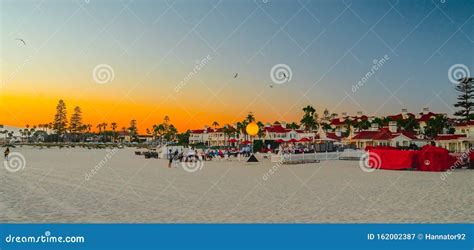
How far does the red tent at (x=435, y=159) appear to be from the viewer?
22406 millimetres

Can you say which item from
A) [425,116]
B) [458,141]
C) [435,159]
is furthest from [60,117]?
[435,159]

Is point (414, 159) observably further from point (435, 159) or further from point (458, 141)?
point (458, 141)

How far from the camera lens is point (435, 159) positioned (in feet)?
74.3

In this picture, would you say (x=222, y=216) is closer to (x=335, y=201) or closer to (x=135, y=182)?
(x=335, y=201)

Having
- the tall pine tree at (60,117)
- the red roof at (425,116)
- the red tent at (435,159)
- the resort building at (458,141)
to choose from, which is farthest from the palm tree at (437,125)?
the tall pine tree at (60,117)

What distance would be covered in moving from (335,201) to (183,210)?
414 centimetres

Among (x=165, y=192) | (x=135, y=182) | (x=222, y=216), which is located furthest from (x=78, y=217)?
(x=135, y=182)

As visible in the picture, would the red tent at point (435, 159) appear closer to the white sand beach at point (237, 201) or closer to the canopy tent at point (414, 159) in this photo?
the canopy tent at point (414, 159)

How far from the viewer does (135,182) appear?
16.4 m

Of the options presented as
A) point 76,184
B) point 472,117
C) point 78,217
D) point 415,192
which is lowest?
point 78,217

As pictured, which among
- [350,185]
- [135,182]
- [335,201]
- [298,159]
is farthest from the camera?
[298,159]

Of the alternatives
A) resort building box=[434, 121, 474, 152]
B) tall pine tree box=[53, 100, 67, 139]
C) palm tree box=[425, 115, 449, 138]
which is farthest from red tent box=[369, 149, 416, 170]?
tall pine tree box=[53, 100, 67, 139]

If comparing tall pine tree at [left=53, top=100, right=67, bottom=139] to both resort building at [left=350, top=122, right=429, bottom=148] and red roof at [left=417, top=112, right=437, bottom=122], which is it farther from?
red roof at [left=417, top=112, right=437, bottom=122]
